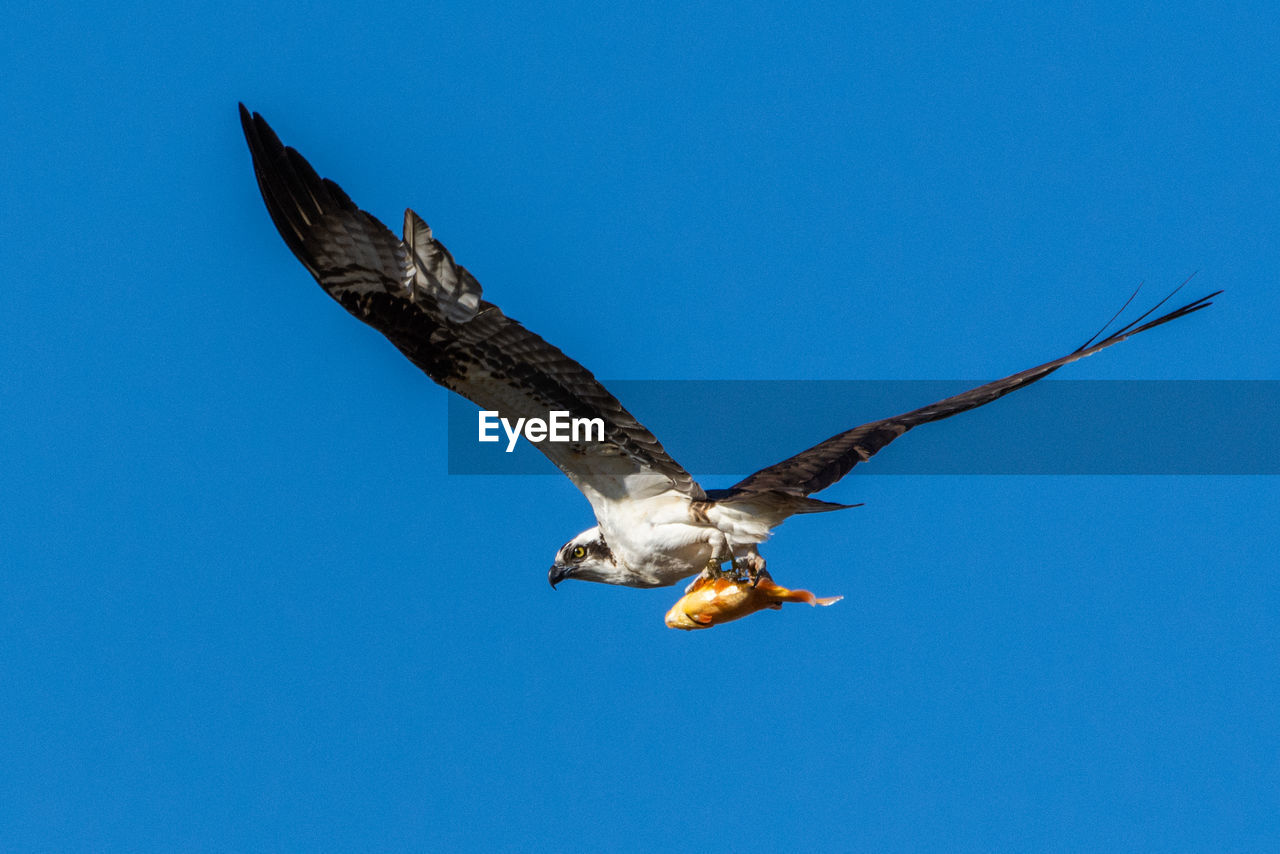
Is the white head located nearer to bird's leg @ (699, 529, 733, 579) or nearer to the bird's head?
the bird's head

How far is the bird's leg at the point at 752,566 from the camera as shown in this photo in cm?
969

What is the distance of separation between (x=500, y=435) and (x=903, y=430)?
3015 mm

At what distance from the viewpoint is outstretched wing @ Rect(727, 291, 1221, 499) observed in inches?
376

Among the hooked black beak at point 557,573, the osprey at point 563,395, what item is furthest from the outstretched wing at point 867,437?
the hooked black beak at point 557,573

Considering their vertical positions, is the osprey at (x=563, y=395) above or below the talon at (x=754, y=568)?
above

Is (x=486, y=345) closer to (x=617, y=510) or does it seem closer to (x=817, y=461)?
(x=617, y=510)

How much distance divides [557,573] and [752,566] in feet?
5.12

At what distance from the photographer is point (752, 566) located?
31.9 feet

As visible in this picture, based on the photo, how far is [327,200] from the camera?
8195 millimetres

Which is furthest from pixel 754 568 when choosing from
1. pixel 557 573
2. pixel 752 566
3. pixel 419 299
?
pixel 419 299

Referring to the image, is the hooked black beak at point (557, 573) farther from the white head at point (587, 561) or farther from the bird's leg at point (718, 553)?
the bird's leg at point (718, 553)

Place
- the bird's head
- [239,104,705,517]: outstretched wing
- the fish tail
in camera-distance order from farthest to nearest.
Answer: the bird's head → the fish tail → [239,104,705,517]: outstretched wing

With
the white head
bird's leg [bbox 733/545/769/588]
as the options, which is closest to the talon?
bird's leg [bbox 733/545/769/588]

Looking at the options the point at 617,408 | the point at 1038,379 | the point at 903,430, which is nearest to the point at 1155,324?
the point at 1038,379
